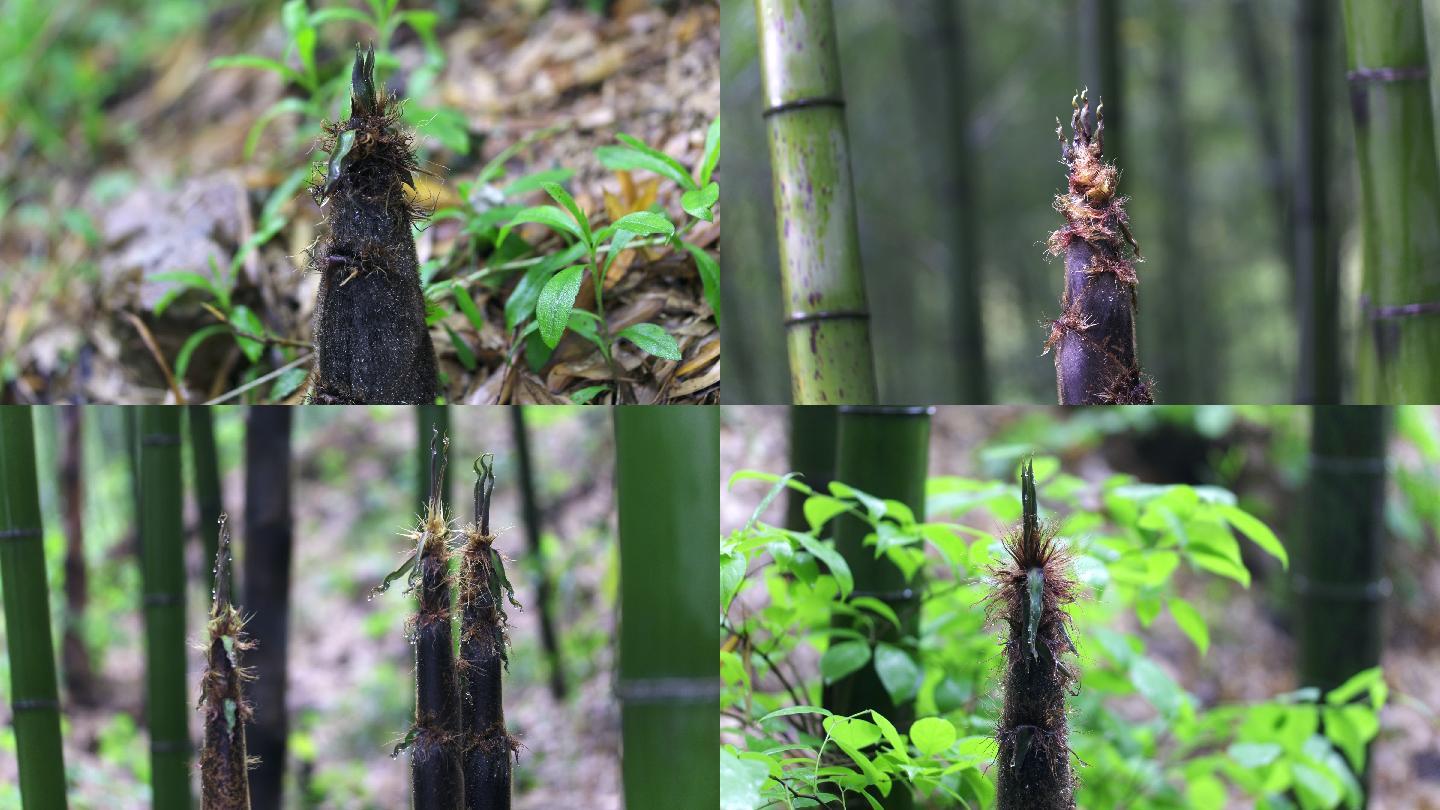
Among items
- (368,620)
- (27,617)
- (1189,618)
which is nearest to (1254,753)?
(1189,618)

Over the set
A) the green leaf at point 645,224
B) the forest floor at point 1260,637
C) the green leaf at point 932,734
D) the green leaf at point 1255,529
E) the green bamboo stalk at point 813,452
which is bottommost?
the forest floor at point 1260,637

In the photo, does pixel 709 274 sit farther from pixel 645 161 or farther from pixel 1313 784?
pixel 1313 784

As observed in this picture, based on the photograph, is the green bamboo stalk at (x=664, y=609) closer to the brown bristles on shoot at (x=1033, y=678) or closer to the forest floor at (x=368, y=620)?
the brown bristles on shoot at (x=1033, y=678)

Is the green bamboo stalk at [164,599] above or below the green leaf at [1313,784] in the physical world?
above

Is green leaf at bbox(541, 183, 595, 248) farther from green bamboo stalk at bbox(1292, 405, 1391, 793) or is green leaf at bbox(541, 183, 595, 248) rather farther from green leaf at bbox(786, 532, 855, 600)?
green bamboo stalk at bbox(1292, 405, 1391, 793)

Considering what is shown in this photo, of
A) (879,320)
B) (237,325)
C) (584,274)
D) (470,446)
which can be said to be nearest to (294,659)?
(470,446)

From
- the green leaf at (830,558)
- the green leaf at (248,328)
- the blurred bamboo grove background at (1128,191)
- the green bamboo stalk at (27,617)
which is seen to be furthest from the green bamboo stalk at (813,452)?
the green bamboo stalk at (27,617)

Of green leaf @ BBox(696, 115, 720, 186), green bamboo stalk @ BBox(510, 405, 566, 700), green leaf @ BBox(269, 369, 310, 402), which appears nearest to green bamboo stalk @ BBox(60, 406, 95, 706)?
green bamboo stalk @ BBox(510, 405, 566, 700)

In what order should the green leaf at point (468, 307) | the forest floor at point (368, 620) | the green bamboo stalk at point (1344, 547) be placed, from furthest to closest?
the forest floor at point (368, 620)
the green bamboo stalk at point (1344, 547)
the green leaf at point (468, 307)

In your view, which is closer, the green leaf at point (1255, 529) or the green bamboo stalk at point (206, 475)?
the green leaf at point (1255, 529)
